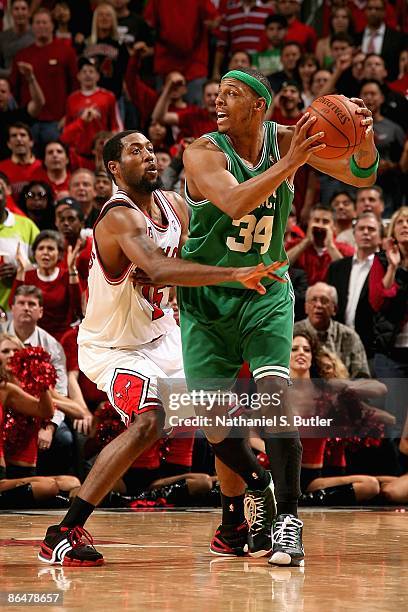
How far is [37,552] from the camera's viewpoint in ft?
17.5

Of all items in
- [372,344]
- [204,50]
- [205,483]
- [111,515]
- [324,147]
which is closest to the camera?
[324,147]

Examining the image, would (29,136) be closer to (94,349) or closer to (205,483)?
(205,483)

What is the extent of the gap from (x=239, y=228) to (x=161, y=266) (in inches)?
19.4

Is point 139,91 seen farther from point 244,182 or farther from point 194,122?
point 244,182

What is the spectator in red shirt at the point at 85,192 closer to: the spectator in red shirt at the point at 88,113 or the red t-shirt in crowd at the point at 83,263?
the red t-shirt in crowd at the point at 83,263

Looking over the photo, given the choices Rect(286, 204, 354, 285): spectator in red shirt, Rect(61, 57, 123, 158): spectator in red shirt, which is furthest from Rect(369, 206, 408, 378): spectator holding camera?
Rect(61, 57, 123, 158): spectator in red shirt

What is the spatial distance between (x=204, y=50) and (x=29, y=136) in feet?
10.7

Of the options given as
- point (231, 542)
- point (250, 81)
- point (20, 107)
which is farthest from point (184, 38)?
point (231, 542)

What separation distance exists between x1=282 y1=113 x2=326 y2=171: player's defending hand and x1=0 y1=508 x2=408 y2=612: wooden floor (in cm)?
169

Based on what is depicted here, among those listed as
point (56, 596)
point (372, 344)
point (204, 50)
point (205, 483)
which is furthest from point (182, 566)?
point (204, 50)

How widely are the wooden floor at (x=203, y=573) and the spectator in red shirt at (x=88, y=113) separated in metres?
5.84

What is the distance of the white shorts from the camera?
4996 mm

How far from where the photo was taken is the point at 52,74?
41.6 feet

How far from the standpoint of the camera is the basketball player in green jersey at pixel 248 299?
16.2ft
